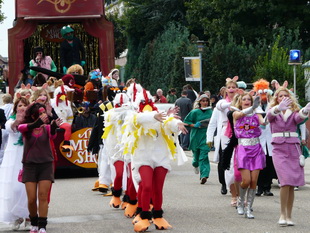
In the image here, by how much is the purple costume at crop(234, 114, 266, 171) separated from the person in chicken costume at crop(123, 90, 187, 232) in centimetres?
103

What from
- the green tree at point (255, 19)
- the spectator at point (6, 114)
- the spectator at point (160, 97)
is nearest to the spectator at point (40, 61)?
the spectator at point (6, 114)

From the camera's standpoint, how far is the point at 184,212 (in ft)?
39.5

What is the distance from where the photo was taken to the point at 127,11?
60.5 meters

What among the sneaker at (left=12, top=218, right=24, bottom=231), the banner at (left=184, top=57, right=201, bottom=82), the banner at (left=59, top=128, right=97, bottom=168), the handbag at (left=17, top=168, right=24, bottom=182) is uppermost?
the banner at (left=184, top=57, right=201, bottom=82)

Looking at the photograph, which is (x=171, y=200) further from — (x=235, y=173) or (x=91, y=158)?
(x=91, y=158)

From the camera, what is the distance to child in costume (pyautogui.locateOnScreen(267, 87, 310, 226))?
1055 centimetres

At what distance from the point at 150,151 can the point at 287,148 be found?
5.41ft

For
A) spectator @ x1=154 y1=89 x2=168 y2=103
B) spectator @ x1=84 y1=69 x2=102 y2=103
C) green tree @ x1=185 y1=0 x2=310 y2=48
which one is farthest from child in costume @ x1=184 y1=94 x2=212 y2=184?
green tree @ x1=185 y1=0 x2=310 y2=48

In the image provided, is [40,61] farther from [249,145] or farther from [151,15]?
[151,15]

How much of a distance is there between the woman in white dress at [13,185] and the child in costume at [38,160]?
0.40m

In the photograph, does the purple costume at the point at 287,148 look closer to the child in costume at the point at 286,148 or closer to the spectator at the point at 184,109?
the child in costume at the point at 286,148

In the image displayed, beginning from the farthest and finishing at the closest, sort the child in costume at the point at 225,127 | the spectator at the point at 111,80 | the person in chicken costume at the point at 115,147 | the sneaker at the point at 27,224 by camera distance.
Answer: the spectator at the point at 111,80 → the child in costume at the point at 225,127 → the person in chicken costume at the point at 115,147 → the sneaker at the point at 27,224

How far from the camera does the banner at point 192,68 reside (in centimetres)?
3341

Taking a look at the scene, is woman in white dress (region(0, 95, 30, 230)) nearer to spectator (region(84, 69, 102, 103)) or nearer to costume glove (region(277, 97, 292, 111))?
costume glove (region(277, 97, 292, 111))
